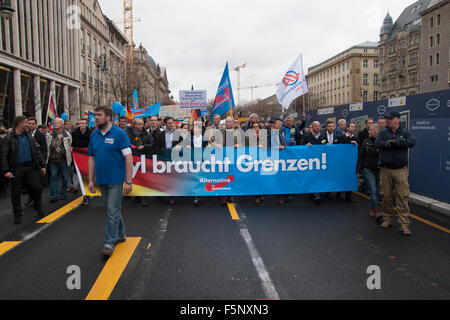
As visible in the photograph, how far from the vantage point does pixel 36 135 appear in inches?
326

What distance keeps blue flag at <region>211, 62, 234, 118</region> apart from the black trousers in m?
5.35

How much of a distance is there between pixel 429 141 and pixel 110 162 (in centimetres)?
737

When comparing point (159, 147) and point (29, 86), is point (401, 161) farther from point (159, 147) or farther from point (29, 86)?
point (29, 86)

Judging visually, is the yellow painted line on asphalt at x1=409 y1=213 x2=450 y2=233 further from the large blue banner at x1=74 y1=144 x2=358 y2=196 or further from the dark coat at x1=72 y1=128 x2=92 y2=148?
the dark coat at x1=72 y1=128 x2=92 y2=148

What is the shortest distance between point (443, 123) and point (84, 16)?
162 feet

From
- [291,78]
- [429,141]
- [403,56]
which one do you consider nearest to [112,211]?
[291,78]

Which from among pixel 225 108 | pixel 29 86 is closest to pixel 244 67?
pixel 29 86

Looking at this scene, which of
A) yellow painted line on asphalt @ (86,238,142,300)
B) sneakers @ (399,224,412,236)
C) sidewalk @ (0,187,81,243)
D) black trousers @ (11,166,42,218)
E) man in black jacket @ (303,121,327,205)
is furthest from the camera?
man in black jacket @ (303,121,327,205)

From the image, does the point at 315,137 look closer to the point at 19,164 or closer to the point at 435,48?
the point at 19,164

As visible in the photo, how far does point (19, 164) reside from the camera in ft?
22.0

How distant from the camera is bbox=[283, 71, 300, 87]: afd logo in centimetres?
1018

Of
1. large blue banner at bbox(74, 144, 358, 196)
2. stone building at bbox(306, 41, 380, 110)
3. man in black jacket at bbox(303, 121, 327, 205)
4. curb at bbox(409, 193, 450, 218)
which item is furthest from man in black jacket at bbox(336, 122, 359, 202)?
stone building at bbox(306, 41, 380, 110)

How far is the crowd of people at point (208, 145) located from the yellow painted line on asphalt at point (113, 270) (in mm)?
2735

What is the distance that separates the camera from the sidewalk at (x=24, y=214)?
5.93 metres
